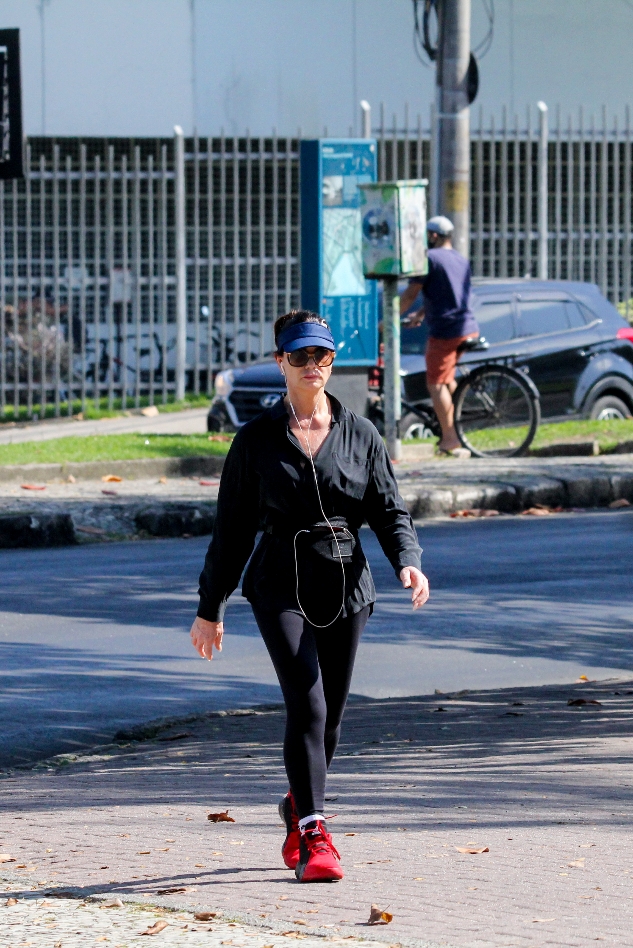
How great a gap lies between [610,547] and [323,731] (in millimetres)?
6923

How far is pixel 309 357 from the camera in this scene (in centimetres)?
491

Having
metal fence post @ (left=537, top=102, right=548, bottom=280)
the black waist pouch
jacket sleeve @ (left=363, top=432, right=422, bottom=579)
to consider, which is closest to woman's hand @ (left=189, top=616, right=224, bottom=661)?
the black waist pouch

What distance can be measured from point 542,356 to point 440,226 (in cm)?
199

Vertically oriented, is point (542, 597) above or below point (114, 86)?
below

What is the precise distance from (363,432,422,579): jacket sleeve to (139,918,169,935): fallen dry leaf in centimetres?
130

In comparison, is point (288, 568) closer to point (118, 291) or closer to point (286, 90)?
point (118, 291)

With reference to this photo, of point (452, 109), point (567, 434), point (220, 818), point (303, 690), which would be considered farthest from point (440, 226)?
point (303, 690)

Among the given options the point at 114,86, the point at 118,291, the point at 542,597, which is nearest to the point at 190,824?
the point at 542,597

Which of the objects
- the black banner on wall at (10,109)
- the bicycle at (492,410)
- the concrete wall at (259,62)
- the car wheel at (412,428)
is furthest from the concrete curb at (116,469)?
the concrete wall at (259,62)

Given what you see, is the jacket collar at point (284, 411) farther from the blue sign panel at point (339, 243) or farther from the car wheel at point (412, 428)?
the car wheel at point (412, 428)

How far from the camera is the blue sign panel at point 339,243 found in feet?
50.9

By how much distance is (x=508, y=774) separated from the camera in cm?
598

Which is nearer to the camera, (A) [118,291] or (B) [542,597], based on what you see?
(B) [542,597]

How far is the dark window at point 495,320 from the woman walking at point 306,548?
11.8m
